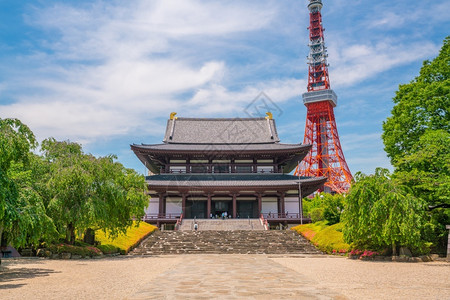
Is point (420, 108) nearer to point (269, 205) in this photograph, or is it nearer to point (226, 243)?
point (226, 243)

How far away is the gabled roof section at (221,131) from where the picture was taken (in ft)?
150

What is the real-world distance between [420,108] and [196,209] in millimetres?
26436

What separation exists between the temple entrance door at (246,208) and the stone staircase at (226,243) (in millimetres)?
9588

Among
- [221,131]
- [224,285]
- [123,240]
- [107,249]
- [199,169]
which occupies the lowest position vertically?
[107,249]

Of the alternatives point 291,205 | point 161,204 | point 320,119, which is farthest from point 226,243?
point 320,119

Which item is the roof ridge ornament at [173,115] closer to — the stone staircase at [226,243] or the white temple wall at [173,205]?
the white temple wall at [173,205]

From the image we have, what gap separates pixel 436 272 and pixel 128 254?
1837 centimetres

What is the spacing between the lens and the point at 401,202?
1791 cm

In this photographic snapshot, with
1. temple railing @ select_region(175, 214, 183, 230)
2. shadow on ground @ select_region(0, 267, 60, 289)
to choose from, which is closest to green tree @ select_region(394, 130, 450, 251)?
shadow on ground @ select_region(0, 267, 60, 289)

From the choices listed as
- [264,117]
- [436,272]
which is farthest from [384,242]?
[264,117]

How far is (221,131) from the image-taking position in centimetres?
4881

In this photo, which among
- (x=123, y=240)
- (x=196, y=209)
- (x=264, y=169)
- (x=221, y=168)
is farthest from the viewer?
(x=264, y=169)

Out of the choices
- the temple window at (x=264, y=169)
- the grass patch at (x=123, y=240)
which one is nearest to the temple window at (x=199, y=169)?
the temple window at (x=264, y=169)

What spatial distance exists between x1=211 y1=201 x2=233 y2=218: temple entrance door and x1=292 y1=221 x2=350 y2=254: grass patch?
12915mm
